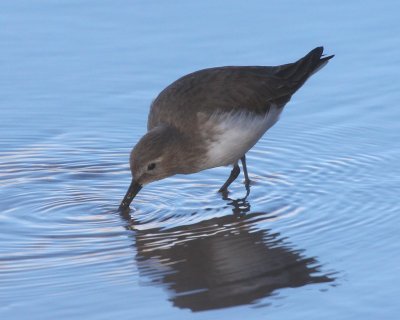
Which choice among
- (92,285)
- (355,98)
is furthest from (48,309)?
(355,98)

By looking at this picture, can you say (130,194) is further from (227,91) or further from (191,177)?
(227,91)

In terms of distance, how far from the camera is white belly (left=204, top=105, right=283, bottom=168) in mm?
8016

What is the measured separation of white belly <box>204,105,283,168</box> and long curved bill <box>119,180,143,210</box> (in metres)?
0.54

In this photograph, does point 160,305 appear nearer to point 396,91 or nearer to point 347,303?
point 347,303

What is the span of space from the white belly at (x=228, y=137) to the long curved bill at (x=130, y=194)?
543 mm

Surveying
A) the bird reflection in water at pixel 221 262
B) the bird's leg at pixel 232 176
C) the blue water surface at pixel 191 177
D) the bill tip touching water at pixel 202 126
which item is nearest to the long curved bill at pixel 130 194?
the bill tip touching water at pixel 202 126

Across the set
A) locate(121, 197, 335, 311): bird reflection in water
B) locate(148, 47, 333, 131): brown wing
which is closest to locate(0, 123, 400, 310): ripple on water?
locate(121, 197, 335, 311): bird reflection in water

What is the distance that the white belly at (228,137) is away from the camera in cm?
802

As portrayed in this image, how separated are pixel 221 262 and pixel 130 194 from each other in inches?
48.5

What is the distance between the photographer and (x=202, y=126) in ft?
26.4

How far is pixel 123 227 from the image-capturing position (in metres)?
7.34

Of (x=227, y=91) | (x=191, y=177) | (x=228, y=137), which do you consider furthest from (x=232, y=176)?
(x=227, y=91)

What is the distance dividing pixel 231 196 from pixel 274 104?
92cm

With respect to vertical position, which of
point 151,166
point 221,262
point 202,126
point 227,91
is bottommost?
point 221,262
